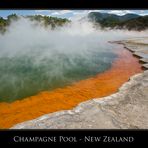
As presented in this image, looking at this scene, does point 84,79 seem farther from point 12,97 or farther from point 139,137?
point 139,137

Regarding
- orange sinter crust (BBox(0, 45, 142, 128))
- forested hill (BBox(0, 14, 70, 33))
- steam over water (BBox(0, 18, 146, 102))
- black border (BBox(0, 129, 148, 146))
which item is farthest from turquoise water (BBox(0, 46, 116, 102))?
black border (BBox(0, 129, 148, 146))

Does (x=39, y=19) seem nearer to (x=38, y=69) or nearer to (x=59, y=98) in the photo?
(x=59, y=98)

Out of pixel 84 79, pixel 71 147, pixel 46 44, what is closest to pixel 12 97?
pixel 84 79

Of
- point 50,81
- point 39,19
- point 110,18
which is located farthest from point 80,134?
point 50,81

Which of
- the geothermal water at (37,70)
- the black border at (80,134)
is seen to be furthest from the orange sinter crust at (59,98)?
the black border at (80,134)

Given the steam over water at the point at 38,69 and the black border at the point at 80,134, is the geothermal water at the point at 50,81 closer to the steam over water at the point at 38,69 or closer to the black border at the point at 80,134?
the steam over water at the point at 38,69

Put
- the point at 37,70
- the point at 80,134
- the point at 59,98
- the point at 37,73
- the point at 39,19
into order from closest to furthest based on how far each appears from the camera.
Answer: the point at 80,134 < the point at 39,19 < the point at 59,98 < the point at 37,73 < the point at 37,70

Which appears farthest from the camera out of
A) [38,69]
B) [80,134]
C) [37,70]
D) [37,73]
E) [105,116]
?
[38,69]

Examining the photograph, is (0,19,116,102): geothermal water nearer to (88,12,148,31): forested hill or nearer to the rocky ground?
(88,12,148,31): forested hill
